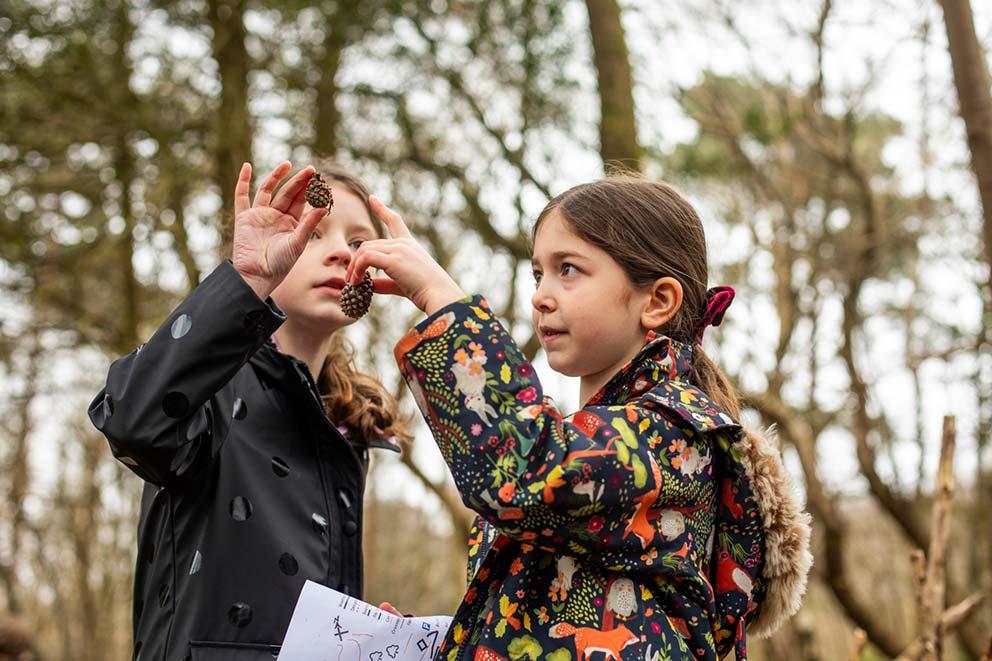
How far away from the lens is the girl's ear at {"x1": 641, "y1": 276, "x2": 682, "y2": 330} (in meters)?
1.70

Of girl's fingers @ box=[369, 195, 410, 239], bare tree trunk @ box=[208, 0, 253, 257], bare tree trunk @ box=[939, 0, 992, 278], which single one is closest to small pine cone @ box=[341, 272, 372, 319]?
girl's fingers @ box=[369, 195, 410, 239]

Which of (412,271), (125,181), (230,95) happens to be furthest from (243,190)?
(125,181)

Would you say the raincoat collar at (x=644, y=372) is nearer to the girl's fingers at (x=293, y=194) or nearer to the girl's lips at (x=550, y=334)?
the girl's lips at (x=550, y=334)

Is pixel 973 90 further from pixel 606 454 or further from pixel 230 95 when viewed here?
pixel 230 95

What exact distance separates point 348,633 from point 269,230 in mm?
727

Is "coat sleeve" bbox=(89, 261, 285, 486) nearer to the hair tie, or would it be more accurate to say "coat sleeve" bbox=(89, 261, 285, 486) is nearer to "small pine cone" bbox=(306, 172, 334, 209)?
"small pine cone" bbox=(306, 172, 334, 209)

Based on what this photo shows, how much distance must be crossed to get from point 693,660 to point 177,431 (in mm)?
923

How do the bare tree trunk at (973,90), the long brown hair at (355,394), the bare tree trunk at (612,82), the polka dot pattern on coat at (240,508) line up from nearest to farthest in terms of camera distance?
the polka dot pattern on coat at (240,508) < the long brown hair at (355,394) < the bare tree trunk at (973,90) < the bare tree trunk at (612,82)

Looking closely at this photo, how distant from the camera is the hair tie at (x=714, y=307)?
71.3 inches

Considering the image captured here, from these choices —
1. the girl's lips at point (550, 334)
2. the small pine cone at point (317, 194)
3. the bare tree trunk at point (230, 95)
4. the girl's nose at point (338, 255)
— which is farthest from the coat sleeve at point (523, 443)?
the bare tree trunk at point (230, 95)

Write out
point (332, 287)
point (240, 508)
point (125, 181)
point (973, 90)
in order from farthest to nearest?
point (125, 181)
point (973, 90)
point (332, 287)
point (240, 508)

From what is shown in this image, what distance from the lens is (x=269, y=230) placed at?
6.07ft

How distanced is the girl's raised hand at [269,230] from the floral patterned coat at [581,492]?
15.8 inches

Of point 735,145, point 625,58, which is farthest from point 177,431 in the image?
point 735,145
